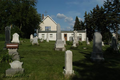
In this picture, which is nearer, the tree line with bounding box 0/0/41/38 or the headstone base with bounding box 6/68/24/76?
the headstone base with bounding box 6/68/24/76

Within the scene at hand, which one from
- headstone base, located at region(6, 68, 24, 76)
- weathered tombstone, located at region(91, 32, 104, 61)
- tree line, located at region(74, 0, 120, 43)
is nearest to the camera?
headstone base, located at region(6, 68, 24, 76)

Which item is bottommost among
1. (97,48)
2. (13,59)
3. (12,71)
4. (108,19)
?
(12,71)

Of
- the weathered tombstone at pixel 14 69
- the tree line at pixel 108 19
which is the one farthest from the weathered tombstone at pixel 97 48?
the tree line at pixel 108 19

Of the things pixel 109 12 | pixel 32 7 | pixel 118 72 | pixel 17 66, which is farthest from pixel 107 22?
pixel 17 66

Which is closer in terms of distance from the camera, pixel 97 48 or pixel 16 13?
pixel 97 48

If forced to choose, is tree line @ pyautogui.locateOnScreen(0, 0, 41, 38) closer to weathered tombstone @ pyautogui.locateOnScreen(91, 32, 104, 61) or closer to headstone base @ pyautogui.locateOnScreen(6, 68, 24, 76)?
weathered tombstone @ pyautogui.locateOnScreen(91, 32, 104, 61)

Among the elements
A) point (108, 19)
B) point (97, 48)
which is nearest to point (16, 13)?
point (108, 19)

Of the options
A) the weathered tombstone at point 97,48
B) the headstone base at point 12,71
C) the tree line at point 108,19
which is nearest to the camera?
the headstone base at point 12,71

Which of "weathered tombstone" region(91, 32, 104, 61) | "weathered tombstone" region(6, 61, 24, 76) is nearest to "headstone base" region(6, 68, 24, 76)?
"weathered tombstone" region(6, 61, 24, 76)

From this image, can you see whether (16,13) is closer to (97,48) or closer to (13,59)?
(13,59)

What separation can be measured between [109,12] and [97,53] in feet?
87.3

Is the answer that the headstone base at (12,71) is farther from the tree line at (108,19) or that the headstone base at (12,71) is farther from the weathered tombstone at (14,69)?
the tree line at (108,19)

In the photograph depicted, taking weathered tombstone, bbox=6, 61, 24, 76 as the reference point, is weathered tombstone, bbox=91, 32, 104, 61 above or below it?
above

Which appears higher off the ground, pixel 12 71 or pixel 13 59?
pixel 13 59
